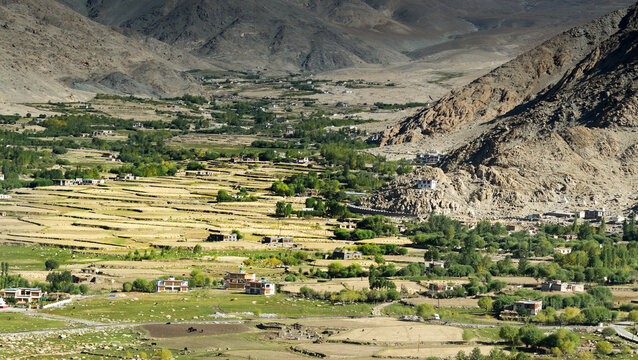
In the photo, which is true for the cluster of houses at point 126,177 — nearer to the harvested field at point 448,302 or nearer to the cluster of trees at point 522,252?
the cluster of trees at point 522,252

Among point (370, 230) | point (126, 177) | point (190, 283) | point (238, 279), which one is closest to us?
point (190, 283)

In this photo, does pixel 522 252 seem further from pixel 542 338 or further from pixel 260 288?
pixel 542 338

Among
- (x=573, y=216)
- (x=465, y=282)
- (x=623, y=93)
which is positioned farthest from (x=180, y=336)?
(x=623, y=93)

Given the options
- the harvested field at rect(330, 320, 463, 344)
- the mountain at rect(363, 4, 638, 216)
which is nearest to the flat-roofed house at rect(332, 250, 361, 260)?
the mountain at rect(363, 4, 638, 216)

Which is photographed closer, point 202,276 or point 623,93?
point 202,276

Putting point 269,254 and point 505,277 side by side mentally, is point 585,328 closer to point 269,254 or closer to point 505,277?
point 505,277

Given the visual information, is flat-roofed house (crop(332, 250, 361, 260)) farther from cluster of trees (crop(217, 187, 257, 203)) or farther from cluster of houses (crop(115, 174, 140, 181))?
cluster of houses (crop(115, 174, 140, 181))

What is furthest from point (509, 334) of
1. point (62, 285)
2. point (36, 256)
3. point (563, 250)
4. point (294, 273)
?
point (36, 256)
